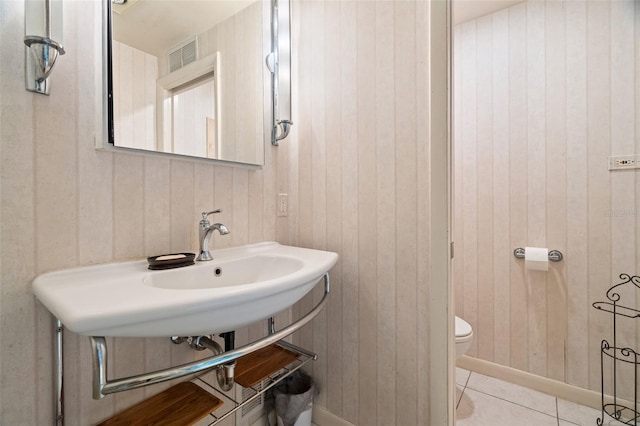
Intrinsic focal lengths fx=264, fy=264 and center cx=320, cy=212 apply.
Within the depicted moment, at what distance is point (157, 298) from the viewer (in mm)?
507

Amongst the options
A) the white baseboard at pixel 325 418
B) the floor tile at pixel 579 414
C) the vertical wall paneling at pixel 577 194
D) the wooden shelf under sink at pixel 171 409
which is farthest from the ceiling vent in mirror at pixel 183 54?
the floor tile at pixel 579 414

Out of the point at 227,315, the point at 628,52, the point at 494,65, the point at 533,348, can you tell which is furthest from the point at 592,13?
the point at 227,315

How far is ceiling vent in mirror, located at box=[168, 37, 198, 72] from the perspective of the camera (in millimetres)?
916

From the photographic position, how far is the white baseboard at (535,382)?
1.44m

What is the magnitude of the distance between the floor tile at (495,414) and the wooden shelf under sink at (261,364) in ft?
3.30

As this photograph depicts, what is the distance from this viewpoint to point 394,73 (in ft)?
3.46

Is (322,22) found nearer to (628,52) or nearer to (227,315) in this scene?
(227,315)

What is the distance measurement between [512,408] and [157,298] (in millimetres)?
1889

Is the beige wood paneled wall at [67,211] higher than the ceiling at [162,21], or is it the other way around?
the ceiling at [162,21]

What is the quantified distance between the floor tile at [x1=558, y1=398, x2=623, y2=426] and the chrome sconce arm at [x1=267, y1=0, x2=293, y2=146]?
2039 mm

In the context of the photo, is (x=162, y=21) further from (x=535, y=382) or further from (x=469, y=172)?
(x=535, y=382)

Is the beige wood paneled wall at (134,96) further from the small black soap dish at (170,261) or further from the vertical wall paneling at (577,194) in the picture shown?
the vertical wall paneling at (577,194)

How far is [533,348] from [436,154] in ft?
4.90

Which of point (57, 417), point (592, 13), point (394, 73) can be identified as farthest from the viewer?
point (592, 13)
